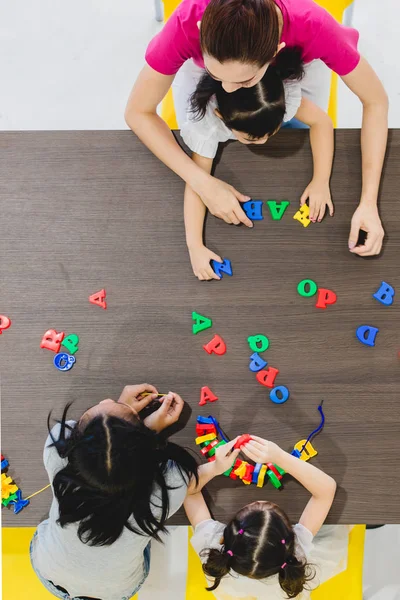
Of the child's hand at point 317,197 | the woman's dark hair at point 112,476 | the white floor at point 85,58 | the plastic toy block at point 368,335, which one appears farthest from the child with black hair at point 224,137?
the white floor at point 85,58

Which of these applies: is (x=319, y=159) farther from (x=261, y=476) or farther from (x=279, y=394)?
(x=261, y=476)

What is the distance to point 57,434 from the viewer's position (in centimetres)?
102

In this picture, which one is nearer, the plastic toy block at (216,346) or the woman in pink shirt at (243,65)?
the woman in pink shirt at (243,65)

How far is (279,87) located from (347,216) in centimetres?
28

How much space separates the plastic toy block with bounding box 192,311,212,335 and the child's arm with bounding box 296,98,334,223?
0.94 feet

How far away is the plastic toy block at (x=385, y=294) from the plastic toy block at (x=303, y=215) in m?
0.19

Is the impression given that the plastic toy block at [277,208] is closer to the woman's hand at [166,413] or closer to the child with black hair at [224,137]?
the child with black hair at [224,137]

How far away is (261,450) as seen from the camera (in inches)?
39.3

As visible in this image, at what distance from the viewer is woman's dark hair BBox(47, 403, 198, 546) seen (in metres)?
0.94

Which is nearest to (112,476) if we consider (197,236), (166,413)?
(166,413)

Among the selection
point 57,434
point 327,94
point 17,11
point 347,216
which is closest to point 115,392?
point 57,434

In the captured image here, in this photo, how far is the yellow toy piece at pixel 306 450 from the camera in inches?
40.1

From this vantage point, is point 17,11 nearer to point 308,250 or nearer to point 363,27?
point 363,27

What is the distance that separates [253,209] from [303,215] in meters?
0.10
